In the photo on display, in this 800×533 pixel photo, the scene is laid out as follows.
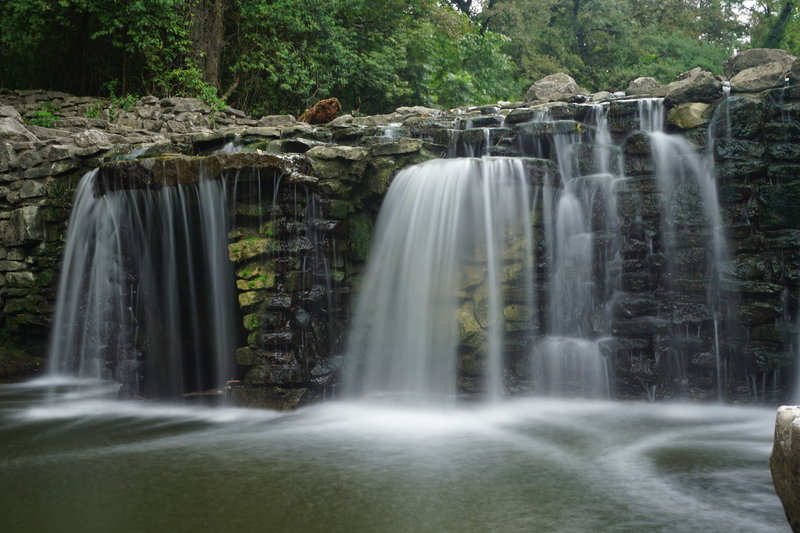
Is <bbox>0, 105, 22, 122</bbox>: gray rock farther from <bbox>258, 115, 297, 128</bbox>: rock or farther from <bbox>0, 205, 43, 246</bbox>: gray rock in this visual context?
<bbox>258, 115, 297, 128</bbox>: rock

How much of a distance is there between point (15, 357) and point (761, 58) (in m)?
13.8

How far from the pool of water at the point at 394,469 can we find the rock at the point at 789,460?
983 millimetres

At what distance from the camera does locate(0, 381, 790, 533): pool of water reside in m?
4.13

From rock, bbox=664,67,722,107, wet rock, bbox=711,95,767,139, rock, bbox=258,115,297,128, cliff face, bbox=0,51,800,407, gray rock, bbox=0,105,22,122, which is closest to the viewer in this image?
cliff face, bbox=0,51,800,407

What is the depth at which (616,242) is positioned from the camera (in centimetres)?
845

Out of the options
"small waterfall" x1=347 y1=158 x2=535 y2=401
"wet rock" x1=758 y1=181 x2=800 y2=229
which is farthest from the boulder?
"small waterfall" x1=347 y1=158 x2=535 y2=401

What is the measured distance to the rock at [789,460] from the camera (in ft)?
9.35

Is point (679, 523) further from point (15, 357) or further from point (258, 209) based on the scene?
point (15, 357)

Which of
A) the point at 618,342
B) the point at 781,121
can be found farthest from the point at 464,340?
the point at 781,121

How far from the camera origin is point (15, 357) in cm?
1084

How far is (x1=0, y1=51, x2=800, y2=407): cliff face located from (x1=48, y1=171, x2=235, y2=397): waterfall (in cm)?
25

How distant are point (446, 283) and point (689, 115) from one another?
4.10 meters

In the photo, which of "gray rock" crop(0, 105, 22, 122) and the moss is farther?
"gray rock" crop(0, 105, 22, 122)

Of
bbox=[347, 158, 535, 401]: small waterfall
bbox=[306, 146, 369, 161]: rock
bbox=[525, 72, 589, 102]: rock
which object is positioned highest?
bbox=[525, 72, 589, 102]: rock
